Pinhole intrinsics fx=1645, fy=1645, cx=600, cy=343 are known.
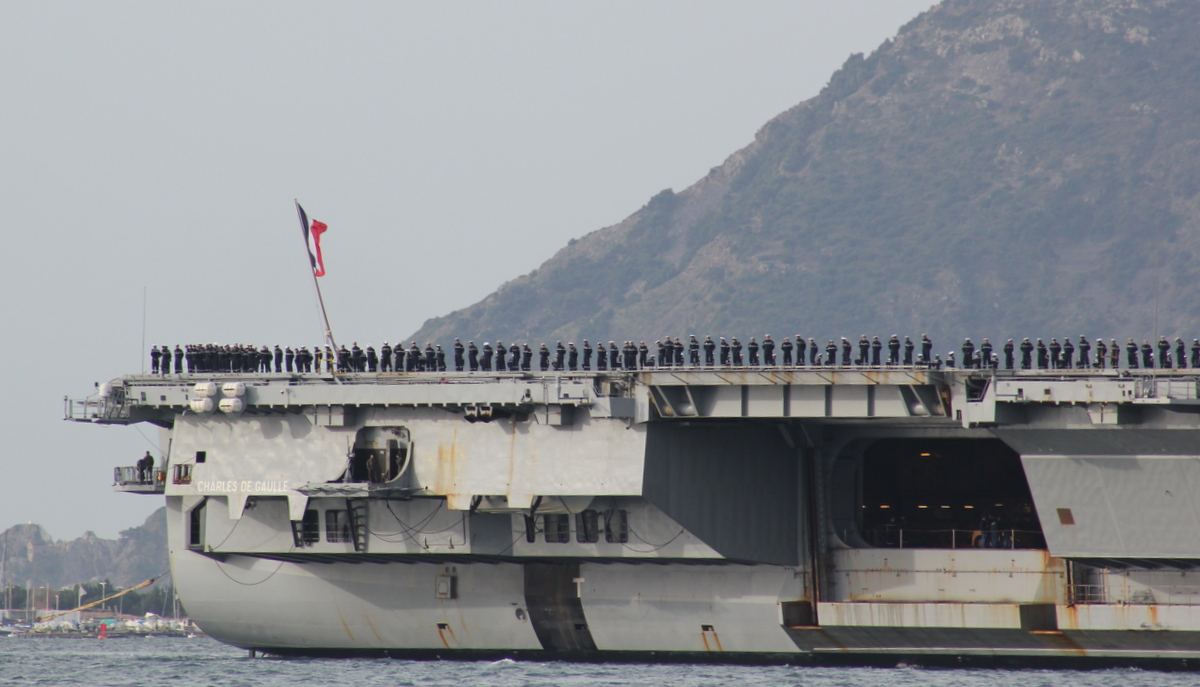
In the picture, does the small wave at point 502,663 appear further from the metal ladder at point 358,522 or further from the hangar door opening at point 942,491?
the hangar door opening at point 942,491

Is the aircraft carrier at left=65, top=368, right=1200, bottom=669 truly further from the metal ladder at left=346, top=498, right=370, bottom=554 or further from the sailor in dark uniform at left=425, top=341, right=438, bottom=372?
the sailor in dark uniform at left=425, top=341, right=438, bottom=372

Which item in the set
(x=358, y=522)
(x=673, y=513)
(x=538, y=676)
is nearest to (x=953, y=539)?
(x=673, y=513)

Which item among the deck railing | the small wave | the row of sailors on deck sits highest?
the row of sailors on deck

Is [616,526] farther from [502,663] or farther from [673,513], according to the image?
[502,663]

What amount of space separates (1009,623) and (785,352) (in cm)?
910

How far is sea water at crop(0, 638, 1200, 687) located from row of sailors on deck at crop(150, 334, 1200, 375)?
24.8 feet

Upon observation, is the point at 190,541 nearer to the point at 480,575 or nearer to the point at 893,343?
the point at 480,575

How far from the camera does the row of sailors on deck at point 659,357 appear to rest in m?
39.6

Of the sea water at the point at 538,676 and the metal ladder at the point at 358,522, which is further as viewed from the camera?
the metal ladder at the point at 358,522

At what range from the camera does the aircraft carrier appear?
39.6 metres

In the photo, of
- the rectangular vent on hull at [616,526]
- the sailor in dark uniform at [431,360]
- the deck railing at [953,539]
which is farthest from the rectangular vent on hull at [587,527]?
the deck railing at [953,539]

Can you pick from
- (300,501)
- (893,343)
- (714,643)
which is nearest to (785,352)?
(893,343)

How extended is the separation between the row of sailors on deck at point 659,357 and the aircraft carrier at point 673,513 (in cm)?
106

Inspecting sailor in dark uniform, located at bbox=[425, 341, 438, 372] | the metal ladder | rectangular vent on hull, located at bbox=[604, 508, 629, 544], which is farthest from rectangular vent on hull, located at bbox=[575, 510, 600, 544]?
sailor in dark uniform, located at bbox=[425, 341, 438, 372]
